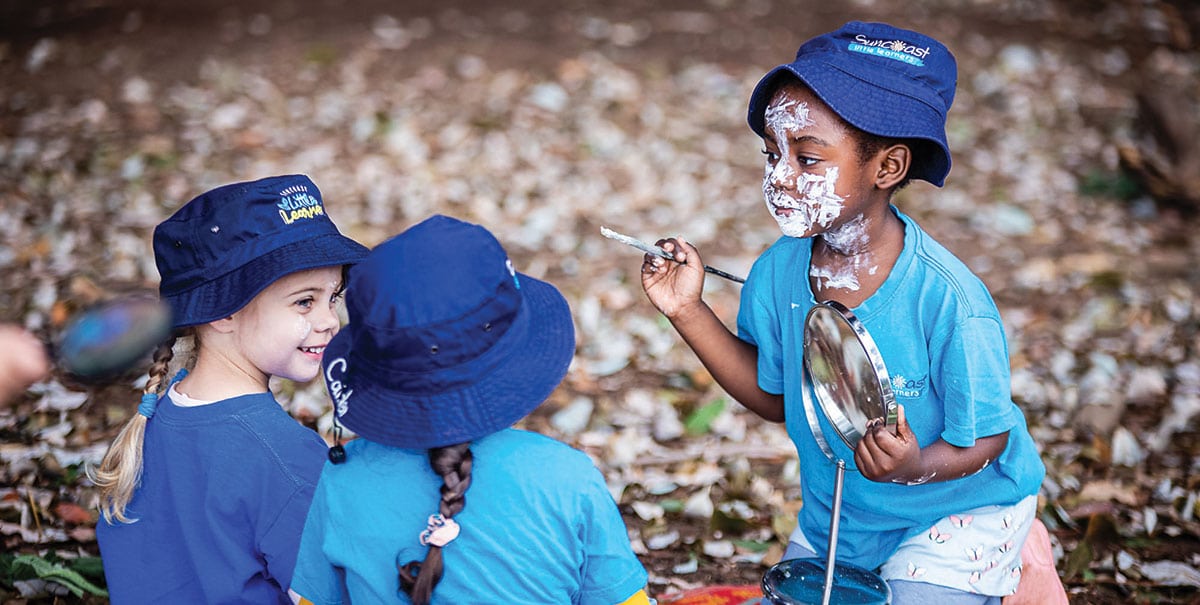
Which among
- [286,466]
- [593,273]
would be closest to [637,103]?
[593,273]

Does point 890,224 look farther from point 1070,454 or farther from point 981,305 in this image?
point 1070,454

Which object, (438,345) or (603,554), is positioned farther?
(603,554)

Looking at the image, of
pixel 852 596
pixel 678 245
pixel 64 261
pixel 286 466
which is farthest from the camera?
pixel 64 261

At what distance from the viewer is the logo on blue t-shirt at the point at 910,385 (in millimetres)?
2340

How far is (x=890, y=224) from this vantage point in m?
2.43

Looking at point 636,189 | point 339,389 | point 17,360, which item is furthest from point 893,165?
point 636,189

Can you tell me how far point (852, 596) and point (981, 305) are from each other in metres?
0.68

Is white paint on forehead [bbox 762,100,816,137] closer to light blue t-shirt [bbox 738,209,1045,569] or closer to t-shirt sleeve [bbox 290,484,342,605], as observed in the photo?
light blue t-shirt [bbox 738,209,1045,569]

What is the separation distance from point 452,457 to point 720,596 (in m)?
1.33

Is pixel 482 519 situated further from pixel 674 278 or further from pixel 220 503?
pixel 674 278

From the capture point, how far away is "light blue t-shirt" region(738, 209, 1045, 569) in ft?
7.38

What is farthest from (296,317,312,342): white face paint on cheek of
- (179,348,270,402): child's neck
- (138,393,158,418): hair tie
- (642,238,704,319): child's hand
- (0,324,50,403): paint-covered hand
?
(642,238,704,319): child's hand

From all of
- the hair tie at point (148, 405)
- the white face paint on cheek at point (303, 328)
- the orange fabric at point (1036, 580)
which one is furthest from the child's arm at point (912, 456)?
the hair tie at point (148, 405)

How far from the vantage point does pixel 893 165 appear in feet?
7.63
